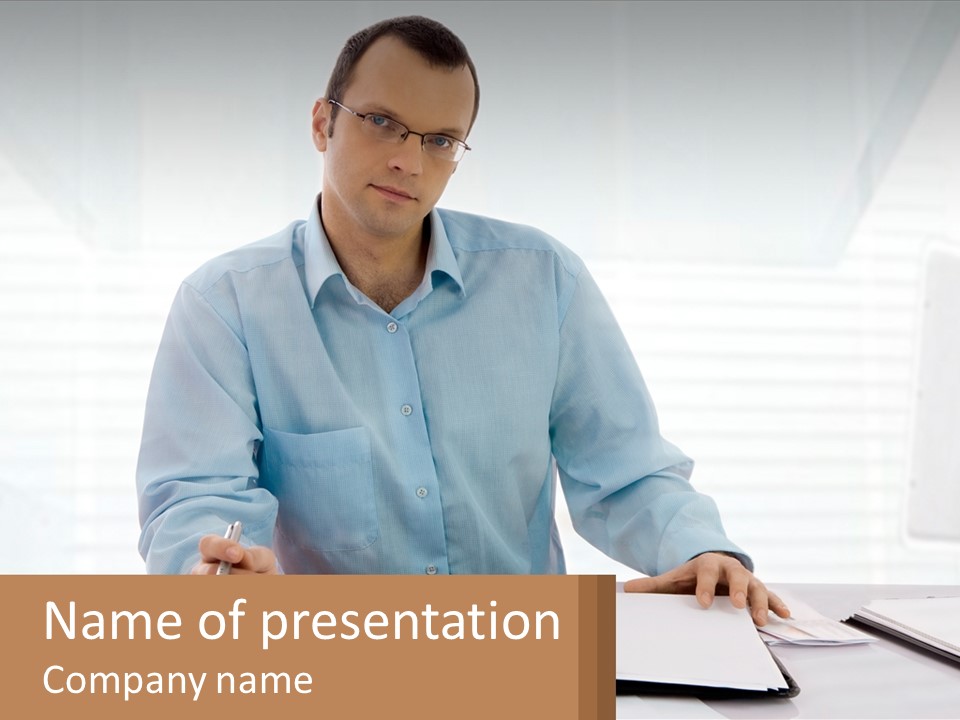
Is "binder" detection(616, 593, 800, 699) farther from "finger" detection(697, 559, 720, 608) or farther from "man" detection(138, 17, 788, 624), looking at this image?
"man" detection(138, 17, 788, 624)

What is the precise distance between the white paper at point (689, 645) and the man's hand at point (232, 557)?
1.22 ft

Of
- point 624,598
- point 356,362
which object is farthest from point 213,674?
point 356,362

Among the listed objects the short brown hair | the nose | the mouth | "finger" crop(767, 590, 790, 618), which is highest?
the short brown hair

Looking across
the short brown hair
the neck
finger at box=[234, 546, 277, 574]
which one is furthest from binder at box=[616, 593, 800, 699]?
the short brown hair

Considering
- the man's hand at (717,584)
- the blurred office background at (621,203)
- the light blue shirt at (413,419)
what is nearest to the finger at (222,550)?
the light blue shirt at (413,419)

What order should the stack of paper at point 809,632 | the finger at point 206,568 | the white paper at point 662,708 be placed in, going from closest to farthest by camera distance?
the white paper at point 662,708, the finger at point 206,568, the stack of paper at point 809,632

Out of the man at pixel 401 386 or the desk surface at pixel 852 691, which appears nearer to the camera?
the desk surface at pixel 852 691

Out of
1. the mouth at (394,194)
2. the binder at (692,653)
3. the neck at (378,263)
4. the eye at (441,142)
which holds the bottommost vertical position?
the binder at (692,653)

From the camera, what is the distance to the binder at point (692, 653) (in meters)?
0.87

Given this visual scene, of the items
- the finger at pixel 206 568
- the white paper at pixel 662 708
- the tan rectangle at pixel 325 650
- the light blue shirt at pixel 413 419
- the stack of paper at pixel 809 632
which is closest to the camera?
the tan rectangle at pixel 325 650

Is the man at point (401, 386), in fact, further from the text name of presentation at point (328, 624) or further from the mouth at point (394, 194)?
the text name of presentation at point (328, 624)

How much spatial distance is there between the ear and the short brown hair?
20mm

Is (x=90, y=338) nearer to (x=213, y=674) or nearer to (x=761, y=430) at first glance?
(x=761, y=430)

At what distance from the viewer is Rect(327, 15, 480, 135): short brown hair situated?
1.41m
